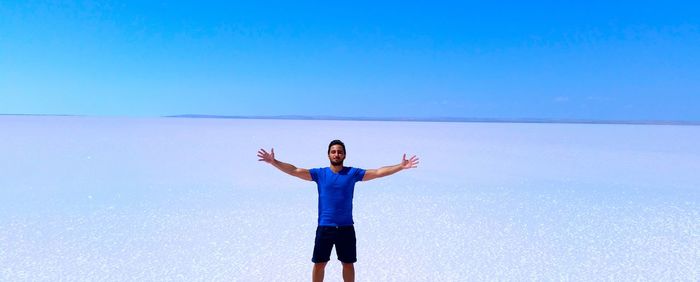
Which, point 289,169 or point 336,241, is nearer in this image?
point 336,241

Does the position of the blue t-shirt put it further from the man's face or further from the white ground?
the white ground

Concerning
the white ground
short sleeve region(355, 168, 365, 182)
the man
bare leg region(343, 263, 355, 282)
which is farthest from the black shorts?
the white ground

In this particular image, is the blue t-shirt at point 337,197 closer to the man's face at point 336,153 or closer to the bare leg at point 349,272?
the man's face at point 336,153

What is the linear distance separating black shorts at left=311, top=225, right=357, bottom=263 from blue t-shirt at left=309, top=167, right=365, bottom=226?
0.04 m

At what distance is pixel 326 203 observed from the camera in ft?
10.9

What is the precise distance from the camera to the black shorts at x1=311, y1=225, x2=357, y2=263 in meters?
3.32

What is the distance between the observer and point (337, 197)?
3.30 meters

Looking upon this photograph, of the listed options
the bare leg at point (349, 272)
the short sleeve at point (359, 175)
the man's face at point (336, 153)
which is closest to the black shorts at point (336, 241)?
the bare leg at point (349, 272)

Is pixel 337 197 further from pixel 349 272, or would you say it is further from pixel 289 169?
pixel 349 272

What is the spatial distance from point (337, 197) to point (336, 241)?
0.87ft

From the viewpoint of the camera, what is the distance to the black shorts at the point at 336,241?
131 inches

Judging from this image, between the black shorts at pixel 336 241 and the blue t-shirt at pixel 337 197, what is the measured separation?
36 mm

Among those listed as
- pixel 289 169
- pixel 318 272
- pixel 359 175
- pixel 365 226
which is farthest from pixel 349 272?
pixel 365 226

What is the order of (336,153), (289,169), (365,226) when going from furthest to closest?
(365,226), (289,169), (336,153)
